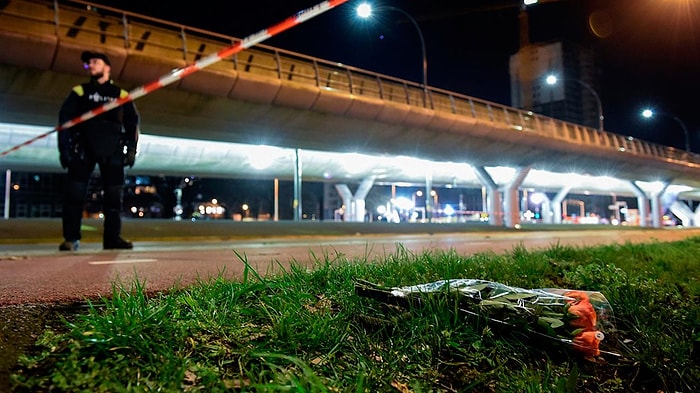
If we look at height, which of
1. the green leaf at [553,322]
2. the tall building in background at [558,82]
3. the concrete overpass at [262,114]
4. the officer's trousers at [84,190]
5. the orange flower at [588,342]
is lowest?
the orange flower at [588,342]

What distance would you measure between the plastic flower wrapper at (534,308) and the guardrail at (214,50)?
15139 mm

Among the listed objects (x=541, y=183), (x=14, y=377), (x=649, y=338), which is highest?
(x=541, y=183)

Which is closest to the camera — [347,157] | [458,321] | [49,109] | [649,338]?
[458,321]

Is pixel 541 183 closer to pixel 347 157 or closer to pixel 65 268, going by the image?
pixel 347 157

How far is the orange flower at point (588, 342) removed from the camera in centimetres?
242

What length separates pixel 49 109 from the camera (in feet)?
56.4

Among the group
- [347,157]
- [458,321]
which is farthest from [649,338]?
[347,157]

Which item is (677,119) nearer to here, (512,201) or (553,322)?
(512,201)

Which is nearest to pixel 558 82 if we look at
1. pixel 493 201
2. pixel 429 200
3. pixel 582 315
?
pixel 493 201

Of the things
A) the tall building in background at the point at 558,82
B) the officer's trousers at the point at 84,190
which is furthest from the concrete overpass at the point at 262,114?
the officer's trousers at the point at 84,190

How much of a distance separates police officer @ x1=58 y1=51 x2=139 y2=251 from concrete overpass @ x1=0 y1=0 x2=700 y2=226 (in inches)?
356

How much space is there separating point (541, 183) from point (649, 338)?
54753 millimetres

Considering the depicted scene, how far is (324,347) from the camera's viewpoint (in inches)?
85.0

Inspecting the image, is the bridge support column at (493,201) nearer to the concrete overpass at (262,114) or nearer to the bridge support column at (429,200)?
the concrete overpass at (262,114)
